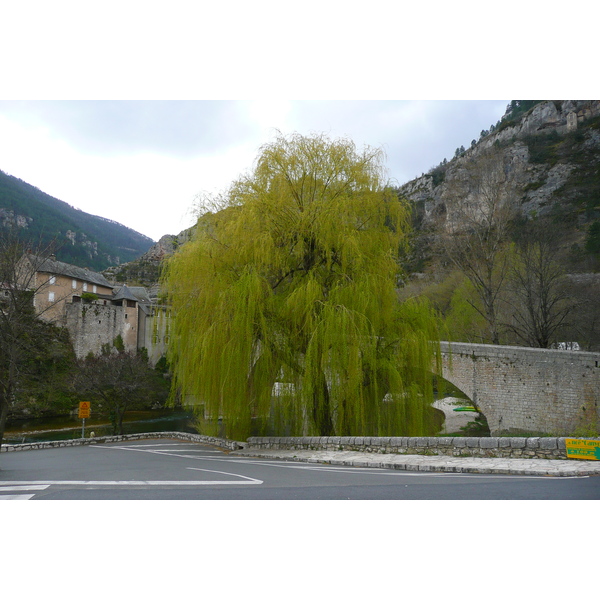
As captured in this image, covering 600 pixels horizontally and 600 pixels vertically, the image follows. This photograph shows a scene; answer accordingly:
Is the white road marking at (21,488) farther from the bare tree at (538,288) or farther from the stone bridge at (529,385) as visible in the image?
the bare tree at (538,288)

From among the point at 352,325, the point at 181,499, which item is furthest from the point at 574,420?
the point at 181,499

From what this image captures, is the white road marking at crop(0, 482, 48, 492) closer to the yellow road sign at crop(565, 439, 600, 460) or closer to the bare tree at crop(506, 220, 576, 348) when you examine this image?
the yellow road sign at crop(565, 439, 600, 460)

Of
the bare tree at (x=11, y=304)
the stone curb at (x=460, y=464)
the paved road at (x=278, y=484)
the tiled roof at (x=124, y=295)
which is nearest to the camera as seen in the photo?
the paved road at (x=278, y=484)

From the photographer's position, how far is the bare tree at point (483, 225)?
22.1 m

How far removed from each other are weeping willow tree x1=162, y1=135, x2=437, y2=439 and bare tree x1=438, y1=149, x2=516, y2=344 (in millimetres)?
10564

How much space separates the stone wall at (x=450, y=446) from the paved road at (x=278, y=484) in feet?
4.21

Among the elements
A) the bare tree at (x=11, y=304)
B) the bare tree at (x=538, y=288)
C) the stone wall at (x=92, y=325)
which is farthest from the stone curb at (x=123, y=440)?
the stone wall at (x=92, y=325)

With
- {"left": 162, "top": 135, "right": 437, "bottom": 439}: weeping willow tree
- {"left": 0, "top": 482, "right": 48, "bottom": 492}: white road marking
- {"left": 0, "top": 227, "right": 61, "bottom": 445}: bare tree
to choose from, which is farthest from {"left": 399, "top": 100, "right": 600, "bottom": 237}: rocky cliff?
{"left": 0, "top": 482, "right": 48, "bottom": 492}: white road marking

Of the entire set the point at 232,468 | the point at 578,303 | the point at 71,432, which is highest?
the point at 578,303

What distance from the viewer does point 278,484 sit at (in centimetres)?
693

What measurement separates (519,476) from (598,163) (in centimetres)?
5589

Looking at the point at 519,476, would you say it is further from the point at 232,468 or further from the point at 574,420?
the point at 574,420

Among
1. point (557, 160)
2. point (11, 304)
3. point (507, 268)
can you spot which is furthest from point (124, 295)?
point (557, 160)

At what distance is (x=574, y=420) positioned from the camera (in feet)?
52.1
